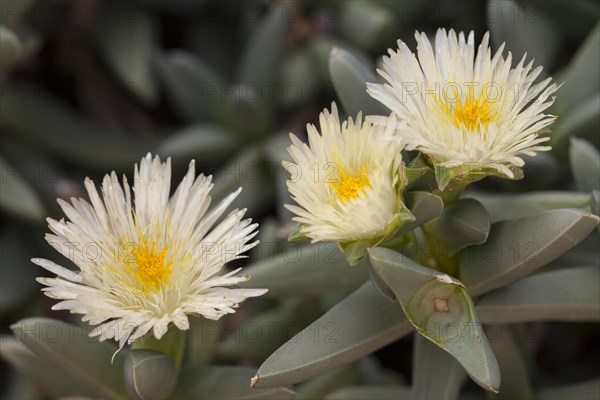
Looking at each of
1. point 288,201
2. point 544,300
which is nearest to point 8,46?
point 288,201

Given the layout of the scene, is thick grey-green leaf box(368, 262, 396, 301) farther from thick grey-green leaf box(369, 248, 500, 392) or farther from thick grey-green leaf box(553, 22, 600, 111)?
thick grey-green leaf box(553, 22, 600, 111)

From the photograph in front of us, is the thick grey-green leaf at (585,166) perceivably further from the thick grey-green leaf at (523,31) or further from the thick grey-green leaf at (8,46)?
the thick grey-green leaf at (8,46)

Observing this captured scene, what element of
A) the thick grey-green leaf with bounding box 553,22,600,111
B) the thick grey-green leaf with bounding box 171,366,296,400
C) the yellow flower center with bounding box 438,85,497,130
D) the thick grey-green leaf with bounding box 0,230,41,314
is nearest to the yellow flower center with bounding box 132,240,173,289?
the thick grey-green leaf with bounding box 171,366,296,400

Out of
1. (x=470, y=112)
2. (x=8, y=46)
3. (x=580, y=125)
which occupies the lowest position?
(x=8, y=46)

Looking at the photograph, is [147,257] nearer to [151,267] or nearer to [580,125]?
[151,267]

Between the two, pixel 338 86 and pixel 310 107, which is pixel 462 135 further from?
pixel 310 107

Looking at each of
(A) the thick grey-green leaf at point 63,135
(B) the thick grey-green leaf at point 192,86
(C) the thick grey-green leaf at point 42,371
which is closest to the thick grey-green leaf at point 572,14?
(B) the thick grey-green leaf at point 192,86
